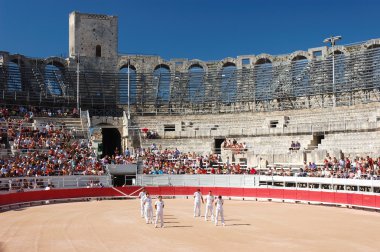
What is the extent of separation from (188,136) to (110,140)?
33.8ft

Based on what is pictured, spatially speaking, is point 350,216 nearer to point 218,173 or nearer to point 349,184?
point 349,184

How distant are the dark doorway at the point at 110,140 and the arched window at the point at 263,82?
15.8 meters

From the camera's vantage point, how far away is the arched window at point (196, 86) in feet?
184

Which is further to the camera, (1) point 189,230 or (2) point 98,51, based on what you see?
(2) point 98,51

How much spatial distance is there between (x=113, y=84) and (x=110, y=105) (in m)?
2.57

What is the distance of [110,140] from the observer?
182ft

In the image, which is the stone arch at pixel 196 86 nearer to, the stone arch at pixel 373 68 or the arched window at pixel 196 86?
the arched window at pixel 196 86

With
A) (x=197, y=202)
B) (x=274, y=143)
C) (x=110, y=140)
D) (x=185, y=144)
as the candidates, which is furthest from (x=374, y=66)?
(x=197, y=202)

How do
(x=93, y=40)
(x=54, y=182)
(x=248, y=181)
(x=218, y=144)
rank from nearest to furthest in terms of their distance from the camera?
(x=54, y=182) → (x=248, y=181) → (x=218, y=144) → (x=93, y=40)

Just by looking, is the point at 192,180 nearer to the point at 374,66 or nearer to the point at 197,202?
the point at 197,202

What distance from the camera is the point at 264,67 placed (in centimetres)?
5559

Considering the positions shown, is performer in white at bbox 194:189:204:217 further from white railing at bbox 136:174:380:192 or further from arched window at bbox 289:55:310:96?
arched window at bbox 289:55:310:96

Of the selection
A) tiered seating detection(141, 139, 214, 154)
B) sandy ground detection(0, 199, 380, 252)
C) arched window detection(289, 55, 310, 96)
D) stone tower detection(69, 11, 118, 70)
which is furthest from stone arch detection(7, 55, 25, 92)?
arched window detection(289, 55, 310, 96)

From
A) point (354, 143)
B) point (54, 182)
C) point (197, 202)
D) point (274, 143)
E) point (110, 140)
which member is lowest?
point (197, 202)
